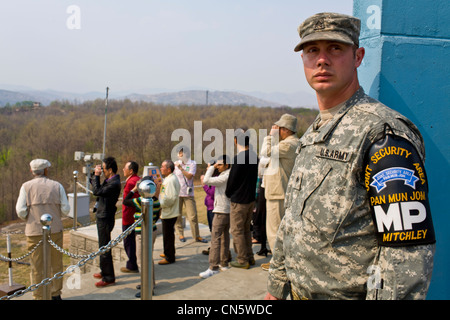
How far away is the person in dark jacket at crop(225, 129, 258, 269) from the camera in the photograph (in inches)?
190

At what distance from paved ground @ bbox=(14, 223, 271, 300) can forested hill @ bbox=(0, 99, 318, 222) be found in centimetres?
2087

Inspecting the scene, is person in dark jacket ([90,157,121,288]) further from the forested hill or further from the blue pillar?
the forested hill

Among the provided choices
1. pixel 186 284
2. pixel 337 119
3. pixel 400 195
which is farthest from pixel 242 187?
pixel 400 195

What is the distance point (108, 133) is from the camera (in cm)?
4091

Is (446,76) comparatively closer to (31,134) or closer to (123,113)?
(31,134)

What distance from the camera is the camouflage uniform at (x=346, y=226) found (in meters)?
1.23

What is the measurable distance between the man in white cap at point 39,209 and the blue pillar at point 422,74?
3.87 meters

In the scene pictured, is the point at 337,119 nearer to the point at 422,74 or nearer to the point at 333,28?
the point at 333,28

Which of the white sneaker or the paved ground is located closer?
the paved ground

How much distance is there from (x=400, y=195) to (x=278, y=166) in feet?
10.9

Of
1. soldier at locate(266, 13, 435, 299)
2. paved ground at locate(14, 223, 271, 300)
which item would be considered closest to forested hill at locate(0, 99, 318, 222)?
paved ground at locate(14, 223, 271, 300)

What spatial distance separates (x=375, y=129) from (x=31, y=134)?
1676 inches

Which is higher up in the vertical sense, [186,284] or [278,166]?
[278,166]
